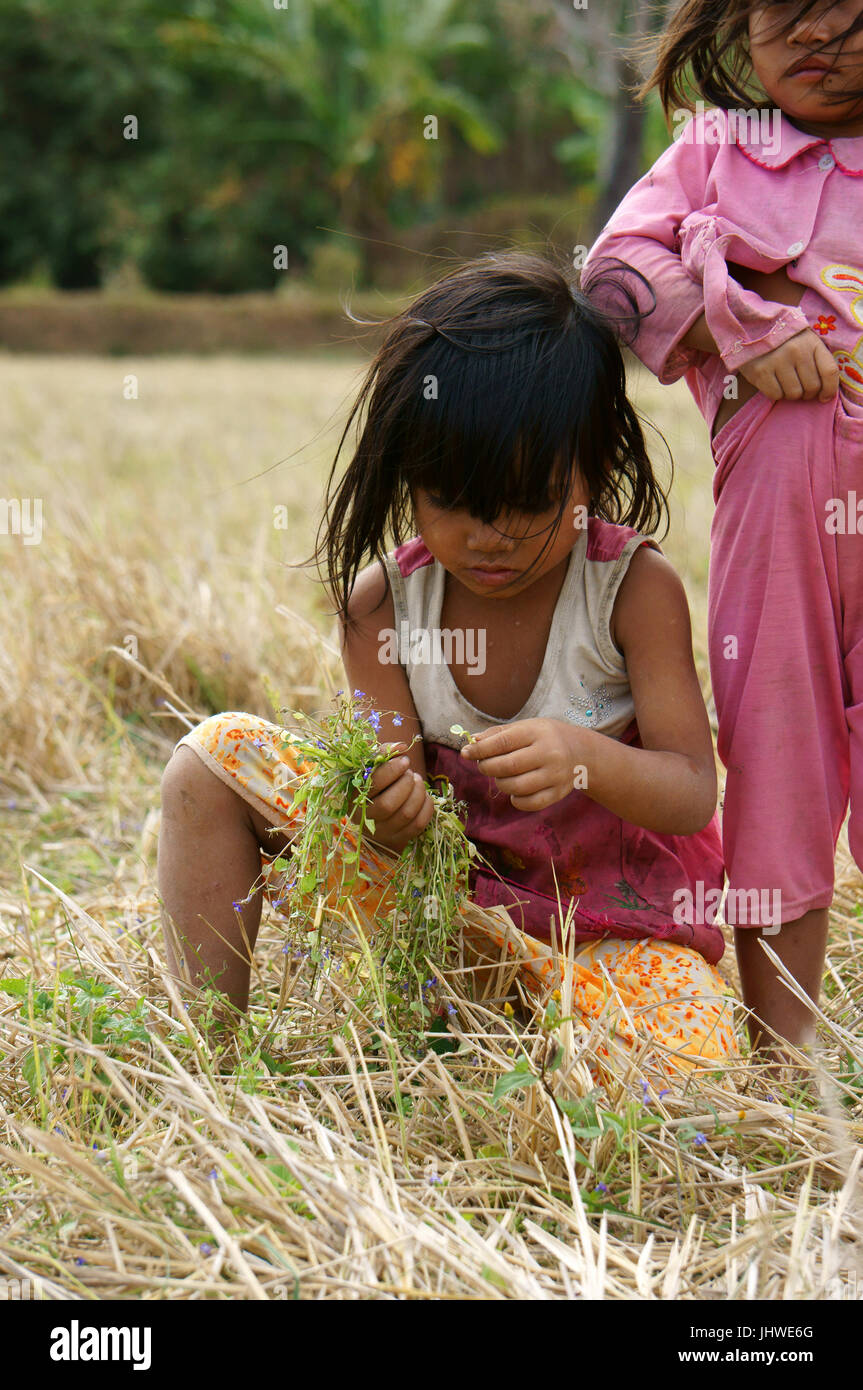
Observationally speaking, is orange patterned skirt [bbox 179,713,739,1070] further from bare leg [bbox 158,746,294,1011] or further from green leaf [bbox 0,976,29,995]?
green leaf [bbox 0,976,29,995]

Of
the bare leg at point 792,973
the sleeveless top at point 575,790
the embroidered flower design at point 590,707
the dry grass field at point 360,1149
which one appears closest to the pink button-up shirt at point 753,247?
the dry grass field at point 360,1149

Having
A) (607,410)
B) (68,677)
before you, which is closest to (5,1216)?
(607,410)

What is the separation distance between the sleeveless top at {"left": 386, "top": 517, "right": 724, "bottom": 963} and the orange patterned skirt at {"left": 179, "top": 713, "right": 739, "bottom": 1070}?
0.04m

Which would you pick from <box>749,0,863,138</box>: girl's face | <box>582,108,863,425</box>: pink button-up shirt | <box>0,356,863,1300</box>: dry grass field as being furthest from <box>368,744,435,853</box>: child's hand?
<box>749,0,863,138</box>: girl's face

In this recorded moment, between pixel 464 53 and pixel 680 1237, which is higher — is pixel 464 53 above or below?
above

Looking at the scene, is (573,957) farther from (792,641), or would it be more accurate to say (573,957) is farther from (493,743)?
(792,641)

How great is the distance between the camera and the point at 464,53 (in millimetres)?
20016

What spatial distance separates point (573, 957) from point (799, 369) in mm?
740

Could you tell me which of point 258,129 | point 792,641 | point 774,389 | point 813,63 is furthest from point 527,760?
point 258,129

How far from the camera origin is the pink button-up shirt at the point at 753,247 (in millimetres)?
1589

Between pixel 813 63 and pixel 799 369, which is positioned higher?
pixel 813 63

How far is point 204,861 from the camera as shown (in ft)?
5.65
